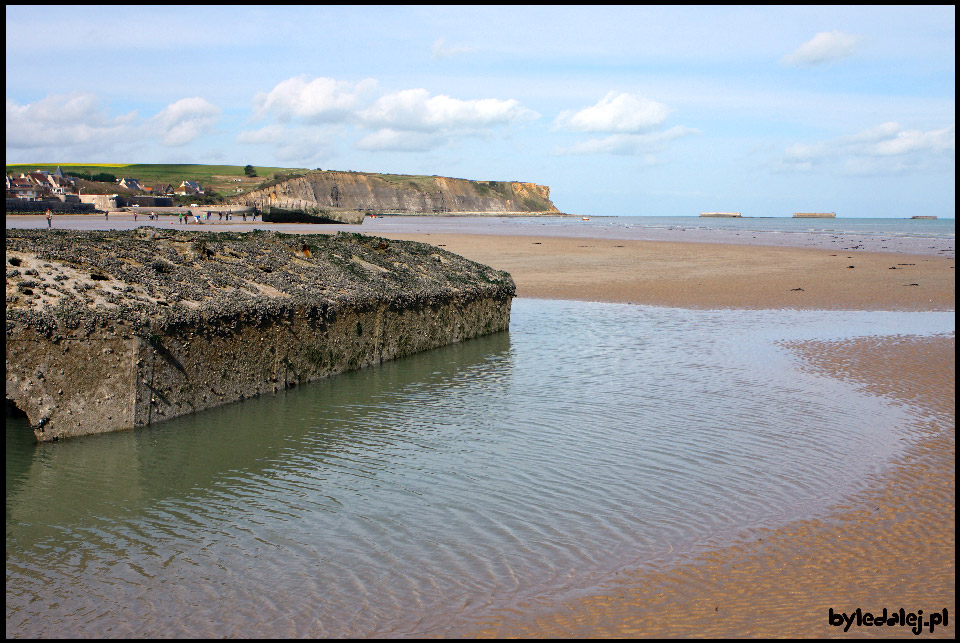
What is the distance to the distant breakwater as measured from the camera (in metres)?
7.54

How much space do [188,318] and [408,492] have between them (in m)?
3.67

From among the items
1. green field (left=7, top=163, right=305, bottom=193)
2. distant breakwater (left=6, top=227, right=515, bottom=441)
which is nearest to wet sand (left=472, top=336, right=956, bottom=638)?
distant breakwater (left=6, top=227, right=515, bottom=441)

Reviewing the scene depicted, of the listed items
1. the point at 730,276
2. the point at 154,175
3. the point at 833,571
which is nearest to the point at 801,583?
the point at 833,571

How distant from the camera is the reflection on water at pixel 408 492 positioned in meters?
4.54

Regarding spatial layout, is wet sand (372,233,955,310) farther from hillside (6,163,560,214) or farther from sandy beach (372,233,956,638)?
hillside (6,163,560,214)

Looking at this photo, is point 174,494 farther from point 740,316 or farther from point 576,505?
point 740,316

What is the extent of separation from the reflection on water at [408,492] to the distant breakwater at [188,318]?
339 mm

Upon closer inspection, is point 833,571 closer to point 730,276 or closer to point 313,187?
point 730,276

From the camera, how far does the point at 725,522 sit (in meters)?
5.74

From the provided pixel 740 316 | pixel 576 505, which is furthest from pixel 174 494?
pixel 740 316

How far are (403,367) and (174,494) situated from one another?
5519 mm

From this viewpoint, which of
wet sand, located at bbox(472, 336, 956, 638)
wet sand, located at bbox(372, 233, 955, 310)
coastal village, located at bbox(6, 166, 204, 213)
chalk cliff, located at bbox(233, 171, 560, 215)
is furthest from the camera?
chalk cliff, located at bbox(233, 171, 560, 215)

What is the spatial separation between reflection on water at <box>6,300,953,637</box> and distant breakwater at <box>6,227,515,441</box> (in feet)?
1.11

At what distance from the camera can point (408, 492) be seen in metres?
6.28
